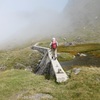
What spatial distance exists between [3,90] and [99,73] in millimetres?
12155

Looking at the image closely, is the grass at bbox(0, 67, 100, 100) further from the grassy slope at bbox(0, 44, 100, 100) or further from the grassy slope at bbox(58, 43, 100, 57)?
the grassy slope at bbox(58, 43, 100, 57)

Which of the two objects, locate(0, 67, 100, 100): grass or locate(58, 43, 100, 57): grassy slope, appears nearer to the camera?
locate(0, 67, 100, 100): grass

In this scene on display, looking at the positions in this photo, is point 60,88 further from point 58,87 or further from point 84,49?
point 84,49

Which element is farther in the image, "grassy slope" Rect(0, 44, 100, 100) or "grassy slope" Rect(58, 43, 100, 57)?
"grassy slope" Rect(58, 43, 100, 57)

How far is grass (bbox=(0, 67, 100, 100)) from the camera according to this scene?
2944 centimetres

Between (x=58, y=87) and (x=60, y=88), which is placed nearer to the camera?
(x=60, y=88)

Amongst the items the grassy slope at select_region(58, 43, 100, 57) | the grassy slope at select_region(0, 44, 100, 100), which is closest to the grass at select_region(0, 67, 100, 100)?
the grassy slope at select_region(0, 44, 100, 100)

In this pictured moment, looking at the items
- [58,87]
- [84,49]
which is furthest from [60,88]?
[84,49]

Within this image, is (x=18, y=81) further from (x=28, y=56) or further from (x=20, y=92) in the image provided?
(x=28, y=56)

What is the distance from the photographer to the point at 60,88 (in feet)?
106

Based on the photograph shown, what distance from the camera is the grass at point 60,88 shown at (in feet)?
96.6

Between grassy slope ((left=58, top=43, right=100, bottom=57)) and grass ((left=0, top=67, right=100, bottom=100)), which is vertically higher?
grass ((left=0, top=67, right=100, bottom=100))

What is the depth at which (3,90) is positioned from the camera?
34.8 metres

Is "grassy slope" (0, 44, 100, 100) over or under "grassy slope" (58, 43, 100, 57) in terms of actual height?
over
